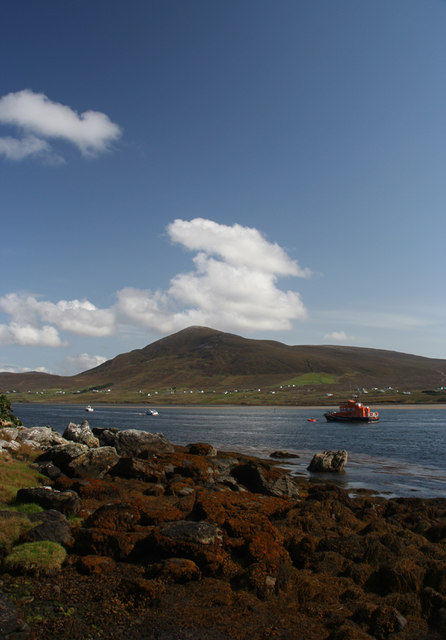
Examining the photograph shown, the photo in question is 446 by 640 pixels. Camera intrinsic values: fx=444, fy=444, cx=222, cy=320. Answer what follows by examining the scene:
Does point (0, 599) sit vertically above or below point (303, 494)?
above

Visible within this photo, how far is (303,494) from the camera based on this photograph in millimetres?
29328

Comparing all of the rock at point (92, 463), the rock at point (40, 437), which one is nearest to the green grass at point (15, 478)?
the rock at point (92, 463)

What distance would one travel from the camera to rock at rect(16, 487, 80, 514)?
19234 mm

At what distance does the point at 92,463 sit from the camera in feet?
97.8

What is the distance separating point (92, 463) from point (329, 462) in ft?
69.8

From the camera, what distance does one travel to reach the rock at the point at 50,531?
14.9 meters

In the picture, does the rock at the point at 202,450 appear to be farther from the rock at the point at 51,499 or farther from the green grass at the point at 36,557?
the green grass at the point at 36,557

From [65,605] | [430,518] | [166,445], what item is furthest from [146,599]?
[166,445]

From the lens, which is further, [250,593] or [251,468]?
[251,468]

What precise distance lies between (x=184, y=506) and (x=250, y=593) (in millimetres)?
10096

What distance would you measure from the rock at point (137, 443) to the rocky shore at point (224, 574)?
54.0 feet

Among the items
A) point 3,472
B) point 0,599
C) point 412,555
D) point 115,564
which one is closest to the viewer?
point 0,599

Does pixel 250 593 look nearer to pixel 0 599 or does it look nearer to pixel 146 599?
pixel 146 599

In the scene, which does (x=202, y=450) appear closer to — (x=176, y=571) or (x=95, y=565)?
(x=95, y=565)
